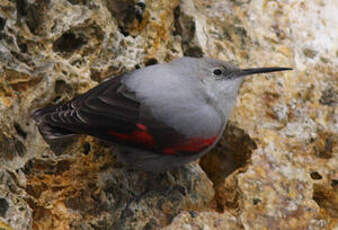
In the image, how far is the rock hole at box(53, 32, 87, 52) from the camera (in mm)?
3006

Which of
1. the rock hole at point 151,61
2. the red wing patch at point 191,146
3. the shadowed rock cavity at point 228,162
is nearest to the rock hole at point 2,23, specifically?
the rock hole at point 151,61

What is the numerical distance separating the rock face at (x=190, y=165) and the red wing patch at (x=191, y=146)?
33 centimetres

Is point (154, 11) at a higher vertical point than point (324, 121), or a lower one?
higher

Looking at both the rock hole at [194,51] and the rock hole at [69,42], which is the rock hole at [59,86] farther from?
the rock hole at [194,51]

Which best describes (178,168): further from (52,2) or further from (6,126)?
(52,2)

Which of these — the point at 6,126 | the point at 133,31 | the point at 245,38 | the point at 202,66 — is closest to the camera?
the point at 6,126

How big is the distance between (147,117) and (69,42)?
0.80 metres

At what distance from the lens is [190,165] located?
3230 millimetres

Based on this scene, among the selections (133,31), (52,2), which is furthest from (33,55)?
(133,31)

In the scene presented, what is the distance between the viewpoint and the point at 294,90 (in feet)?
11.3

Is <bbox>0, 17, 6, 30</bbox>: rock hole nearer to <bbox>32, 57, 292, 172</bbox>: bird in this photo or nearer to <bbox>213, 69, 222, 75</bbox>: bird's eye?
<bbox>32, 57, 292, 172</bbox>: bird

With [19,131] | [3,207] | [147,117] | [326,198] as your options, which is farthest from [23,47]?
[326,198]

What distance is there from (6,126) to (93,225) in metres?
0.76

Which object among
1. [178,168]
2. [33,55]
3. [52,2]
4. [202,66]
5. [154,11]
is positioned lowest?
[178,168]
